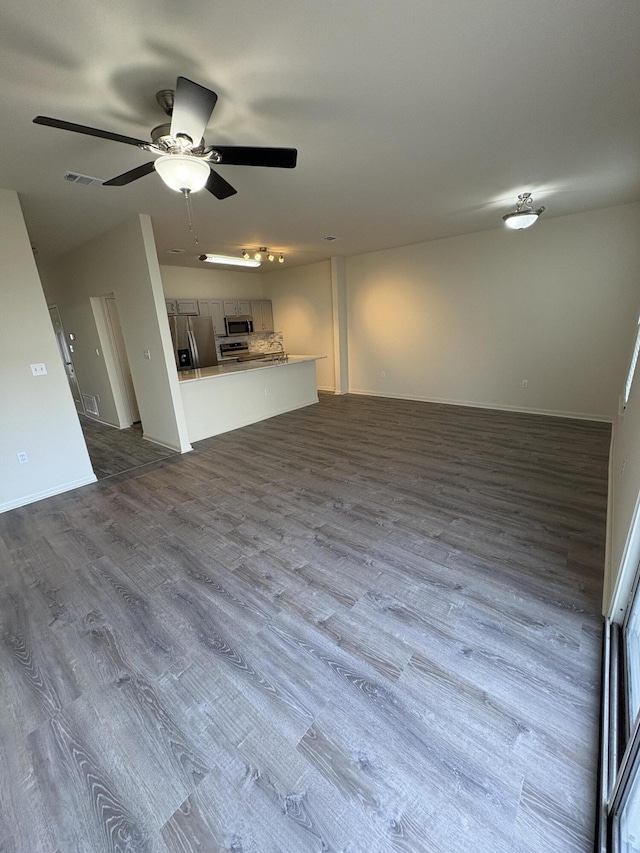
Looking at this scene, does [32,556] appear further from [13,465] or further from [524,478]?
[524,478]

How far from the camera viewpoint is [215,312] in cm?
728

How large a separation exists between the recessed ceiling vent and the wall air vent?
407 centimetres

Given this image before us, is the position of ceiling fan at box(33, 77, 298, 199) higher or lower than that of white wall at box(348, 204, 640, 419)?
higher

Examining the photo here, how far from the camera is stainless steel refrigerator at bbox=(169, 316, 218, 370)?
6098mm

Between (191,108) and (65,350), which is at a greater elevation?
(191,108)

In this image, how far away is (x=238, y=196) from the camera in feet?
10.5

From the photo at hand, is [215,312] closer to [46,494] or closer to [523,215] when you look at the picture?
[46,494]

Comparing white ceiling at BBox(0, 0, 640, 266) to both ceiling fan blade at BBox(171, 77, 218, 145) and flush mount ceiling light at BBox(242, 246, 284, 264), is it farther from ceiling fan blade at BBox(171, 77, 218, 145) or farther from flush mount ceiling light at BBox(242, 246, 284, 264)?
flush mount ceiling light at BBox(242, 246, 284, 264)

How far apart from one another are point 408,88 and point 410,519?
2711 mm

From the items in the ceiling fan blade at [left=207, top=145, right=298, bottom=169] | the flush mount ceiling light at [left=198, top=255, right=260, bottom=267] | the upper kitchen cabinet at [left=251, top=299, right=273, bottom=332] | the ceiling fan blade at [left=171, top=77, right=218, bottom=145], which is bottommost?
the upper kitchen cabinet at [left=251, top=299, right=273, bottom=332]

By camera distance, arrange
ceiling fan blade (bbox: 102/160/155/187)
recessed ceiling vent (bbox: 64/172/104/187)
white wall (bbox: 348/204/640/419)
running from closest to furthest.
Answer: ceiling fan blade (bbox: 102/160/155/187), recessed ceiling vent (bbox: 64/172/104/187), white wall (bbox: 348/204/640/419)

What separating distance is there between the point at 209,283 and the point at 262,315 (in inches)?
54.1

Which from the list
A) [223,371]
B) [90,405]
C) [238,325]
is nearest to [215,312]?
[238,325]

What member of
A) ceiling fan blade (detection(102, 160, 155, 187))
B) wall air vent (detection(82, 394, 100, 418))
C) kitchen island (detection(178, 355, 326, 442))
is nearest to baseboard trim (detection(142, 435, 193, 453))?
kitchen island (detection(178, 355, 326, 442))
